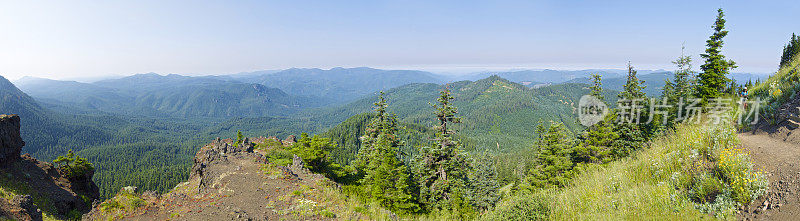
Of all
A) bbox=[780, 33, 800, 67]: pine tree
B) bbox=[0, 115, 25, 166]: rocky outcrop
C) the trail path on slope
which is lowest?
bbox=[0, 115, 25, 166]: rocky outcrop

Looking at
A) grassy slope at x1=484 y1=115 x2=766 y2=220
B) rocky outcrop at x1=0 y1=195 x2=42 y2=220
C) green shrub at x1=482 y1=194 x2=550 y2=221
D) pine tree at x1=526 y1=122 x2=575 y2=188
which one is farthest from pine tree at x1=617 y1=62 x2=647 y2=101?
rocky outcrop at x1=0 y1=195 x2=42 y2=220

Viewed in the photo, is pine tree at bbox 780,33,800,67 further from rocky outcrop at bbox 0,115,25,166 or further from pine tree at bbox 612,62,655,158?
rocky outcrop at bbox 0,115,25,166

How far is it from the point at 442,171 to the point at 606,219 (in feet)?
A: 49.2

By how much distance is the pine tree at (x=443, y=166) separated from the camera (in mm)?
21031

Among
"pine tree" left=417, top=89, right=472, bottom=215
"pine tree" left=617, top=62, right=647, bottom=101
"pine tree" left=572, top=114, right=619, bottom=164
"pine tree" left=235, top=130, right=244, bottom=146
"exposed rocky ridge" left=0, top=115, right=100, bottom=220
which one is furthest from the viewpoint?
"pine tree" left=235, top=130, right=244, bottom=146

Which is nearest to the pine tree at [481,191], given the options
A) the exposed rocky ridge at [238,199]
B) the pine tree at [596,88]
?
the exposed rocky ridge at [238,199]

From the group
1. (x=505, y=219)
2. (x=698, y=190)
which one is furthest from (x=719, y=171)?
(x=505, y=219)

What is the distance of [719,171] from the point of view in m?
6.70

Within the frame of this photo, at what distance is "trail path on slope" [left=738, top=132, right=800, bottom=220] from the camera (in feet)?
17.1

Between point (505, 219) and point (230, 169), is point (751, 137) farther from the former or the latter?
point (230, 169)

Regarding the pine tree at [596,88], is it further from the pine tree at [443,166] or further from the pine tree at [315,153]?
the pine tree at [315,153]

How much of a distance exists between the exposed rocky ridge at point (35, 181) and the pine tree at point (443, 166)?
23.7 meters

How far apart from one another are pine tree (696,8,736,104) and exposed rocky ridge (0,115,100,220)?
50.8m

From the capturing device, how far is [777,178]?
6.05m
